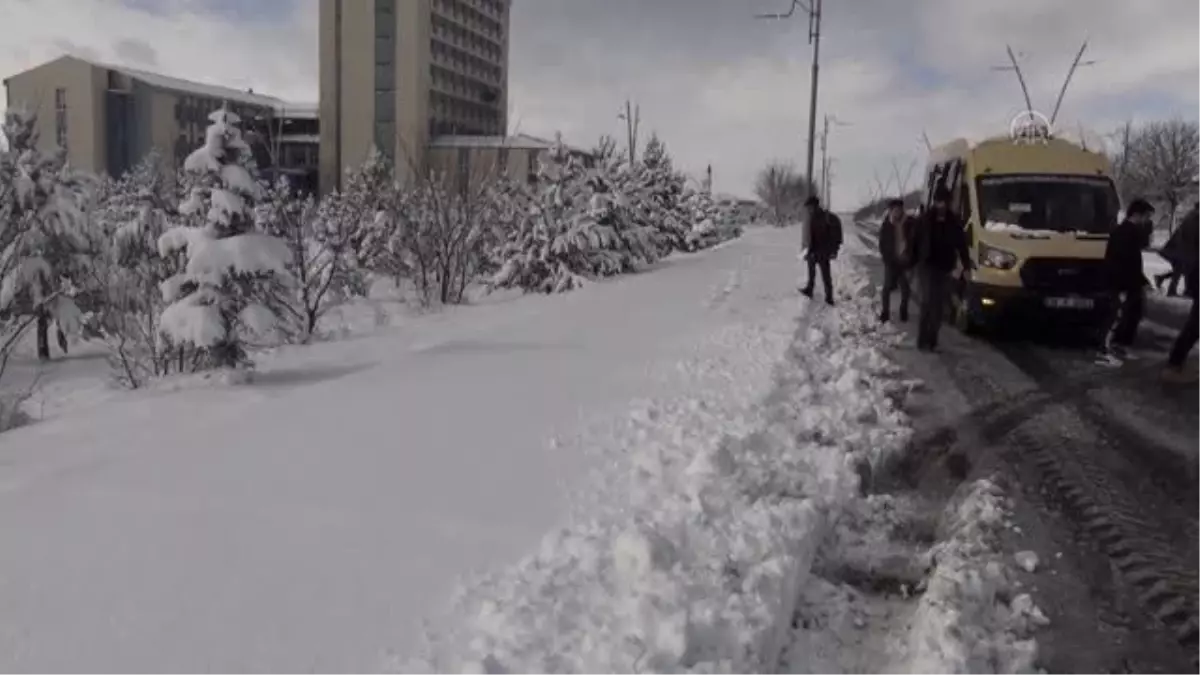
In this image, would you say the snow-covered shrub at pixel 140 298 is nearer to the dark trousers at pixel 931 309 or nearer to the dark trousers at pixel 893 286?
the dark trousers at pixel 931 309

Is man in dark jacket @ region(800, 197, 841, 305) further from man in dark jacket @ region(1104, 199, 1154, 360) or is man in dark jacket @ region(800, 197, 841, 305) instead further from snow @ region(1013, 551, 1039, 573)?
snow @ region(1013, 551, 1039, 573)

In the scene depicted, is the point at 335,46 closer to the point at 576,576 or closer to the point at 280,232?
the point at 280,232

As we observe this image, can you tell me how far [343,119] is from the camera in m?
78.6

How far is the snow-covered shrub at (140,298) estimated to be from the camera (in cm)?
1370

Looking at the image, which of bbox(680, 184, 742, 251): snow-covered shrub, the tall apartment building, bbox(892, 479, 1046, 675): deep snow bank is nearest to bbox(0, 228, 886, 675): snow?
bbox(892, 479, 1046, 675): deep snow bank

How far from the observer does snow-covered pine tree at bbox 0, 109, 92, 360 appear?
2291cm

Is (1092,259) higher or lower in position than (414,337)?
higher

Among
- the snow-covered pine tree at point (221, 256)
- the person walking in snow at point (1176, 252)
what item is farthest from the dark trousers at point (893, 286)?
the snow-covered pine tree at point (221, 256)

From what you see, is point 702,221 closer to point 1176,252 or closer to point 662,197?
point 662,197

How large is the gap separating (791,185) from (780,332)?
114m

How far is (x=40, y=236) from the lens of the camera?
2342 centimetres

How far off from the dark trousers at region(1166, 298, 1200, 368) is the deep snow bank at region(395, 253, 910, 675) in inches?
137

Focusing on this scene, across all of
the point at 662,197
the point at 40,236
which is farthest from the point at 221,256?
the point at 662,197

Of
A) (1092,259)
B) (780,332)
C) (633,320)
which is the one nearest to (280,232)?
(633,320)
